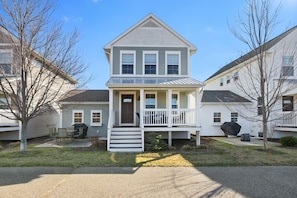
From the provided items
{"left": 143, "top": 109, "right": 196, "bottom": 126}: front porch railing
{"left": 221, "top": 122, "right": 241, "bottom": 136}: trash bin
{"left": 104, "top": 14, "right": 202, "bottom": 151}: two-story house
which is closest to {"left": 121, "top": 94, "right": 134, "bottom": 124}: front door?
{"left": 104, "top": 14, "right": 202, "bottom": 151}: two-story house

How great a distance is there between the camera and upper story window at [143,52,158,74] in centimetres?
1453

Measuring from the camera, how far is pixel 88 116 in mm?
16484

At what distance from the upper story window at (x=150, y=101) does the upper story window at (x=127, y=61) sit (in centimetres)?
210

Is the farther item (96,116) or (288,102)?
(96,116)

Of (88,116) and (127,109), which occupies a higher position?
(127,109)

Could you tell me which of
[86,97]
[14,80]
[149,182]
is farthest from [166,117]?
[14,80]

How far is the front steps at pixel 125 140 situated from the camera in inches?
422

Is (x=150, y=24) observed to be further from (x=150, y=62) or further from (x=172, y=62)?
(x=172, y=62)

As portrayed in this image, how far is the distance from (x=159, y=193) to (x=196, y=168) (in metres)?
2.85

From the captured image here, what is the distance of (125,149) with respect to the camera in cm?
1073

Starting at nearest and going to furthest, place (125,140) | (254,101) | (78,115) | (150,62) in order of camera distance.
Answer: (125,140), (150,62), (78,115), (254,101)

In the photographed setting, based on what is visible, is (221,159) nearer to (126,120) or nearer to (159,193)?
(159,193)

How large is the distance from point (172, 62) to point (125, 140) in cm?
661

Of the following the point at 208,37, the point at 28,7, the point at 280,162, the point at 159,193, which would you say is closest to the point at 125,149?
the point at 159,193
